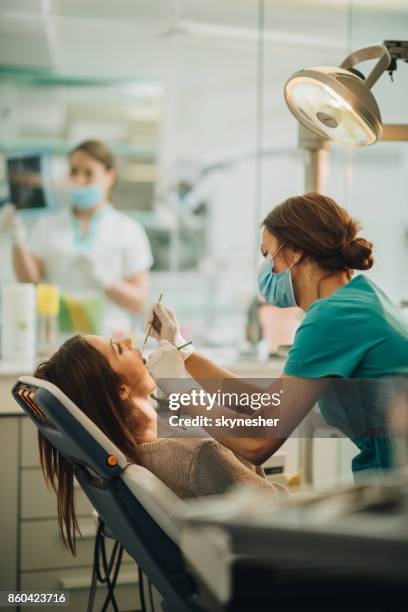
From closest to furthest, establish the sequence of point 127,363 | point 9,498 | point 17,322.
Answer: point 127,363
point 9,498
point 17,322

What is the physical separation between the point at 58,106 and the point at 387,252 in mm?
1923

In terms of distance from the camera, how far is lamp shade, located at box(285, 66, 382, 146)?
1.54 meters

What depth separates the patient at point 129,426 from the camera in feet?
4.41

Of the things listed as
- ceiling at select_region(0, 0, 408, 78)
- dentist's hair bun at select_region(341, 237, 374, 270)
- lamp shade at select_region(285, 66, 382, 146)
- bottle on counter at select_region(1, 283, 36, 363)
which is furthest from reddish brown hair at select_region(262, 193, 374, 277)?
ceiling at select_region(0, 0, 408, 78)

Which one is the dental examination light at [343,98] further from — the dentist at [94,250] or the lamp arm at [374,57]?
the dentist at [94,250]

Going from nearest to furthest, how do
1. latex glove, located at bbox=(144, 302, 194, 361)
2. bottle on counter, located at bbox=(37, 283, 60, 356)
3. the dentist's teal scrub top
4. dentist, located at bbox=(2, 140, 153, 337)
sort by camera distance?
the dentist's teal scrub top
latex glove, located at bbox=(144, 302, 194, 361)
bottle on counter, located at bbox=(37, 283, 60, 356)
dentist, located at bbox=(2, 140, 153, 337)

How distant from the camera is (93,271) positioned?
123 inches

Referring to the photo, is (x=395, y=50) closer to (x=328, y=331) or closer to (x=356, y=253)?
(x=356, y=253)

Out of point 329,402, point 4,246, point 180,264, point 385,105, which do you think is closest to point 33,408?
point 329,402

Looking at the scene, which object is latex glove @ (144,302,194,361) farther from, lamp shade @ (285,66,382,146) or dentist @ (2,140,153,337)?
dentist @ (2,140,153,337)

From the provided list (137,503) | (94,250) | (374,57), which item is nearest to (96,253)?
(94,250)

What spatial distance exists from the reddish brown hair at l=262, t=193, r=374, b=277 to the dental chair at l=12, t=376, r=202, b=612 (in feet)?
1.63

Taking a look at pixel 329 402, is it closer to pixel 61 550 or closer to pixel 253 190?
pixel 61 550

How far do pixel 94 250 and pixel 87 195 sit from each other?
0.22 metres
